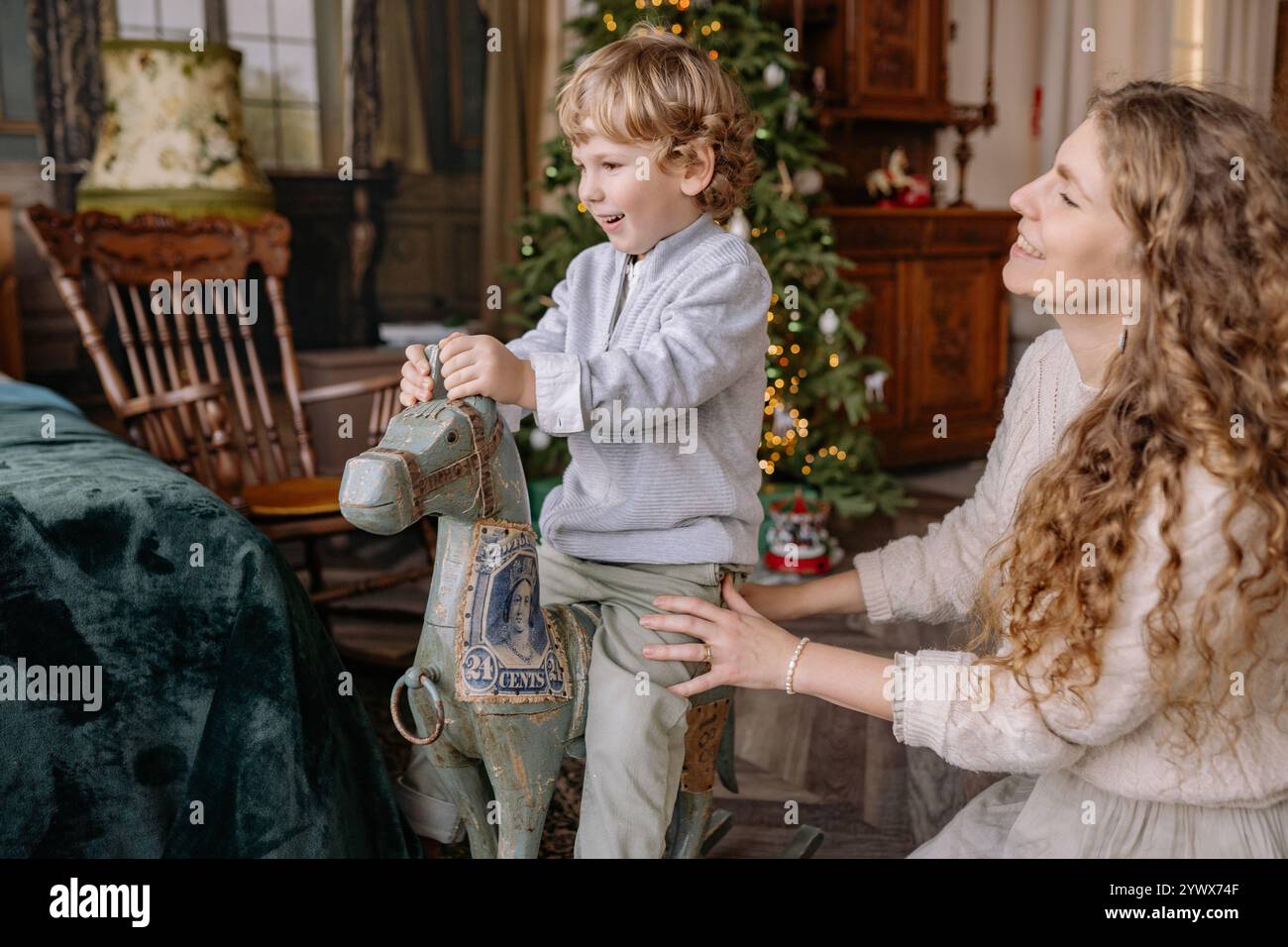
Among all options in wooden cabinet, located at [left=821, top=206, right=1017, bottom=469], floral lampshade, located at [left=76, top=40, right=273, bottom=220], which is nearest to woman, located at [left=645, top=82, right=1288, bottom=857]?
floral lampshade, located at [left=76, top=40, right=273, bottom=220]

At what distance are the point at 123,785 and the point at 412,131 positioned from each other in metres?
4.67

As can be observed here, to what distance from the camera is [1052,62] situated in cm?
623

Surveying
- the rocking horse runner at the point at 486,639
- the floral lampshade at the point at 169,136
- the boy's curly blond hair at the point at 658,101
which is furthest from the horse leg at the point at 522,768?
the floral lampshade at the point at 169,136

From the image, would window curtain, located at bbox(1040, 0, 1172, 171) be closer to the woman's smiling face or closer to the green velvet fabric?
the woman's smiling face

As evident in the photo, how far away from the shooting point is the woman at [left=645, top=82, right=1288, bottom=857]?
1.06m

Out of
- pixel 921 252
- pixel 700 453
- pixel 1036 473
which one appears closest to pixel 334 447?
pixel 921 252

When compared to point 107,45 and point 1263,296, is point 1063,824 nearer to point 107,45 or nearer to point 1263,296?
point 1263,296

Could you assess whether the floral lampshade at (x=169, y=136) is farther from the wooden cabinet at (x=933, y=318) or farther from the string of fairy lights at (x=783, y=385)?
the wooden cabinet at (x=933, y=318)

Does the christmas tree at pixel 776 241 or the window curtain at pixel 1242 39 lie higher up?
the window curtain at pixel 1242 39

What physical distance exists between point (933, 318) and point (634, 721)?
4.44m

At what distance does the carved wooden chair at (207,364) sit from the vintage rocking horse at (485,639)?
67.3 inches

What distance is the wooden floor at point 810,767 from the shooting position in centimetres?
225

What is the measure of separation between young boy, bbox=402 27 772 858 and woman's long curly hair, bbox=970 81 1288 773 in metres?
0.40
